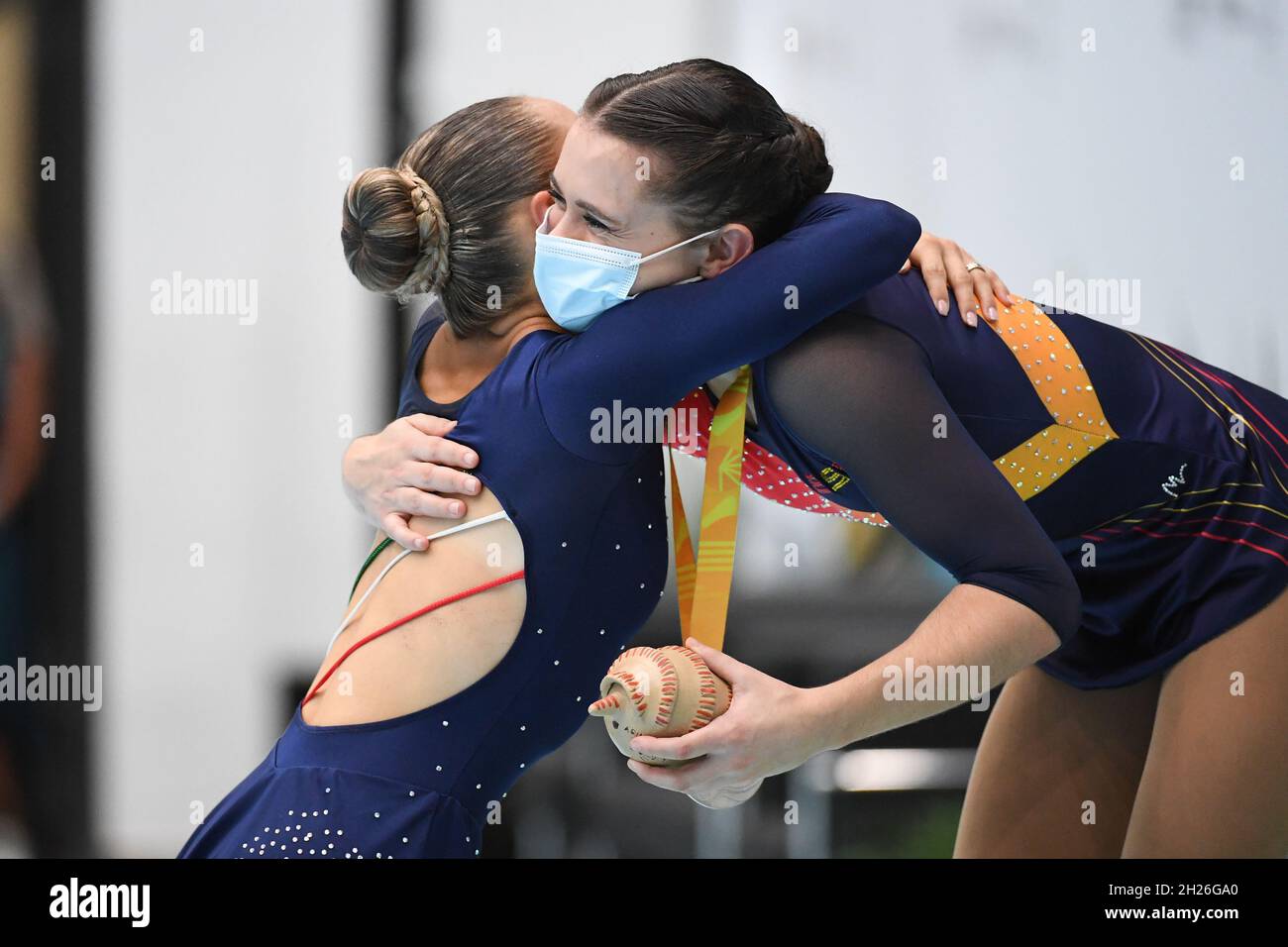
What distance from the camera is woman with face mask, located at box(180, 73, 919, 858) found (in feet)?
4.43

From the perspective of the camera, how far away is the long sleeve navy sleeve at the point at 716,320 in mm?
1324

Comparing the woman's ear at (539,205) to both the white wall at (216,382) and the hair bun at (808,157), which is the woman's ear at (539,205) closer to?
the hair bun at (808,157)

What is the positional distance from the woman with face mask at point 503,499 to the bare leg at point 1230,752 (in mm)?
577

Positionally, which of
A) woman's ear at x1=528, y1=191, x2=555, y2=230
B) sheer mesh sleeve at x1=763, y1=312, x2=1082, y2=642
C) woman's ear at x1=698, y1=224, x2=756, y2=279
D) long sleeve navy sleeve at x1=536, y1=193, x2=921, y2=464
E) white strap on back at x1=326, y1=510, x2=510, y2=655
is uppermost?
woman's ear at x1=528, y1=191, x2=555, y2=230

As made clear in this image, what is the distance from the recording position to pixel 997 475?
131cm

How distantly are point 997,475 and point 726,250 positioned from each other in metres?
0.36

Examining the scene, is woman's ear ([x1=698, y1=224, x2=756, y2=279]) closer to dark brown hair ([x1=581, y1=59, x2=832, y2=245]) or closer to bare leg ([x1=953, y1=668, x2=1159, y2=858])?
dark brown hair ([x1=581, y1=59, x2=832, y2=245])

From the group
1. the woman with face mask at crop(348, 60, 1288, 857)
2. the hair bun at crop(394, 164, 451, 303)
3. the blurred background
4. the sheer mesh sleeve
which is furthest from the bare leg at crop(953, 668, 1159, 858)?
the blurred background

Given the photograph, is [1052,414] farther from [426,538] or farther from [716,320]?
[426,538]

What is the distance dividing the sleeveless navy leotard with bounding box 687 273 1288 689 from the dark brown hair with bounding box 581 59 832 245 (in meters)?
0.16

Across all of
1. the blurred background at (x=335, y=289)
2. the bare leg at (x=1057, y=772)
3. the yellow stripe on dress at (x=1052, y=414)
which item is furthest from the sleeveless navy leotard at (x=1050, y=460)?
the blurred background at (x=335, y=289)

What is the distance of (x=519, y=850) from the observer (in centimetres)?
313

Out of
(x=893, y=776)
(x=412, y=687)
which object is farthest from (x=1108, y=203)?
(x=412, y=687)
